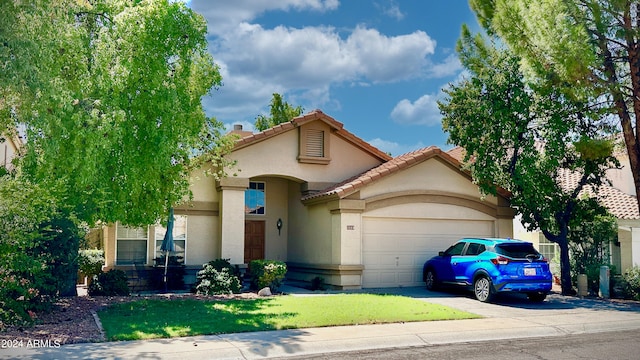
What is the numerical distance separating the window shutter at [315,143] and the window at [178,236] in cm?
491

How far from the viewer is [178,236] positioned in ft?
64.3

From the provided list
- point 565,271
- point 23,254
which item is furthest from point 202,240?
point 565,271

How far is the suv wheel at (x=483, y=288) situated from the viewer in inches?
630

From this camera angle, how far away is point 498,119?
18.1 metres

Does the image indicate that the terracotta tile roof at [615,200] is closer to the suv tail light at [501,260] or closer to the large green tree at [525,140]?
the large green tree at [525,140]

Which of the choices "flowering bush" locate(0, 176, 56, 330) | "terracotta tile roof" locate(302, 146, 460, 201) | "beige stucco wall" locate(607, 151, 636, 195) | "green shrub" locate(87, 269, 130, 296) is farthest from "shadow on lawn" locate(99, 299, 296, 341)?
"beige stucco wall" locate(607, 151, 636, 195)

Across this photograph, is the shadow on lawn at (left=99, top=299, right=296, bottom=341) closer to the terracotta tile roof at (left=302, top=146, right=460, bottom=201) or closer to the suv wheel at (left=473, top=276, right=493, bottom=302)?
the terracotta tile roof at (left=302, top=146, right=460, bottom=201)

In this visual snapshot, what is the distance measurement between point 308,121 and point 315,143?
90 cm

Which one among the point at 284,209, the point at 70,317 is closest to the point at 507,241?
the point at 284,209

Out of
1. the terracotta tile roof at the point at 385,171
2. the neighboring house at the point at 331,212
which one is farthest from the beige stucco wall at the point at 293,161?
the terracotta tile roof at the point at 385,171

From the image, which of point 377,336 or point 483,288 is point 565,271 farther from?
point 377,336

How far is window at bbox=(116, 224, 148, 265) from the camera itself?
19109mm

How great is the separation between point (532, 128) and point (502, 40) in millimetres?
2873

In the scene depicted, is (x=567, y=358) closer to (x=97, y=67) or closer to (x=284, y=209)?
(x=97, y=67)
